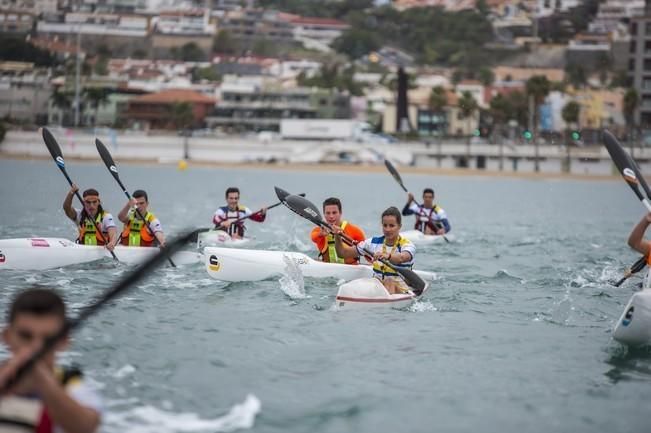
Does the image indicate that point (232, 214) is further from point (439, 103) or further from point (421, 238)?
point (439, 103)

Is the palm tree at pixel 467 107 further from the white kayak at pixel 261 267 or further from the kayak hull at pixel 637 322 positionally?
the kayak hull at pixel 637 322

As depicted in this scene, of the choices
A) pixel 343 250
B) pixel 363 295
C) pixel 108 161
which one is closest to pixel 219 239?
pixel 108 161

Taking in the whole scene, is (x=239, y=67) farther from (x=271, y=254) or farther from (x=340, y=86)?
(x=271, y=254)

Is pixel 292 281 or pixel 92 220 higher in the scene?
pixel 92 220

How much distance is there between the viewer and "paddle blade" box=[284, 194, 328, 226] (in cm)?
1398

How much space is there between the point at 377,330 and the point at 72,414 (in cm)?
671

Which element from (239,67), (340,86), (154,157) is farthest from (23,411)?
(239,67)

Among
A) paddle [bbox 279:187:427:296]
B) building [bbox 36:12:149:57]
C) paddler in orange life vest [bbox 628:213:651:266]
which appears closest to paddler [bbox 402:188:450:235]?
paddle [bbox 279:187:427:296]

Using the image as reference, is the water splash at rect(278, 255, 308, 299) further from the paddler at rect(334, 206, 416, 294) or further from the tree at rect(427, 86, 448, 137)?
the tree at rect(427, 86, 448, 137)

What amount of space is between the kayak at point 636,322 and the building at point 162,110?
352 ft

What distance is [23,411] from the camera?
18.1 ft

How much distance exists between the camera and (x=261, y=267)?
15180 millimetres

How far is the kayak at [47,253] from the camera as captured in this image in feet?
51.7

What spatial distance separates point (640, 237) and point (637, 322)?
88 cm
